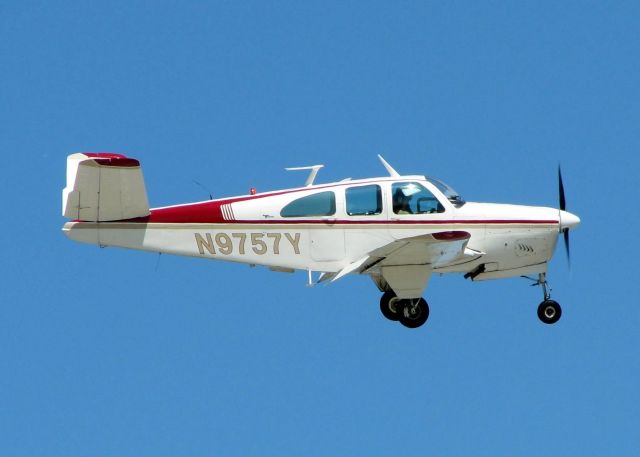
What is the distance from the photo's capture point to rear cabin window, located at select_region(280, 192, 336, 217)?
79.3 ft

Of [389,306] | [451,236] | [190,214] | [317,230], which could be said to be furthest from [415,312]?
[190,214]

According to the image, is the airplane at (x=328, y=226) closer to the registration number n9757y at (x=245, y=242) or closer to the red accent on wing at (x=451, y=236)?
the registration number n9757y at (x=245, y=242)

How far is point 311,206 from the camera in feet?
79.3

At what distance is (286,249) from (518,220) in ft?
12.4

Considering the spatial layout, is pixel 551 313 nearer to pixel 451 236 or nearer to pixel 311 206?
pixel 451 236

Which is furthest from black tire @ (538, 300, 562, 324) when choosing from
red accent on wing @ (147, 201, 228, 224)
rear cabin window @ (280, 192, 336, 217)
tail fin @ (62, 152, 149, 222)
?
tail fin @ (62, 152, 149, 222)

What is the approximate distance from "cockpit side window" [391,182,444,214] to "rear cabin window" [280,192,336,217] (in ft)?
3.38

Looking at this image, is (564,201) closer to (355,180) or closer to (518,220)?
(518,220)

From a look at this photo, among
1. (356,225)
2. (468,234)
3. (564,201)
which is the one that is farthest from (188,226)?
(564,201)

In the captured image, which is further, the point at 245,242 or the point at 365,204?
the point at 245,242

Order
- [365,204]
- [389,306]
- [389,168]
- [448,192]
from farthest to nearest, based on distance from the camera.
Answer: [389,168], [389,306], [448,192], [365,204]

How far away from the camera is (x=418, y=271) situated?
23.9m

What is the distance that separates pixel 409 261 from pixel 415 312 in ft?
3.10

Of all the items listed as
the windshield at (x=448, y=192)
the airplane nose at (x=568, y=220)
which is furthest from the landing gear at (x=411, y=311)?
the airplane nose at (x=568, y=220)
